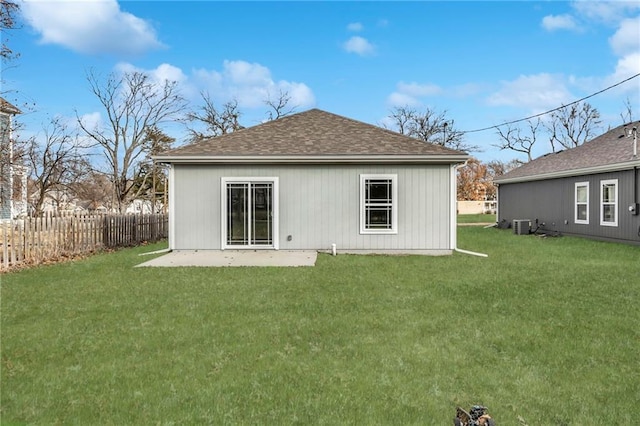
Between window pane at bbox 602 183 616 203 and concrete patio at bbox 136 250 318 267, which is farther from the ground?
window pane at bbox 602 183 616 203

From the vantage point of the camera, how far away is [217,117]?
1272 inches

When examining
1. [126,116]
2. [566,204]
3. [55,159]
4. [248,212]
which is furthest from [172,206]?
[126,116]

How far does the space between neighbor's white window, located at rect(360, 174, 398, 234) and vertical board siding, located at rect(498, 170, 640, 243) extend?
8.05 metres

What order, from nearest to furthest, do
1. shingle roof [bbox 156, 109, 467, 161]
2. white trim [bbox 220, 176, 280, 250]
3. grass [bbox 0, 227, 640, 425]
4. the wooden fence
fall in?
grass [bbox 0, 227, 640, 425]
the wooden fence
shingle roof [bbox 156, 109, 467, 161]
white trim [bbox 220, 176, 280, 250]

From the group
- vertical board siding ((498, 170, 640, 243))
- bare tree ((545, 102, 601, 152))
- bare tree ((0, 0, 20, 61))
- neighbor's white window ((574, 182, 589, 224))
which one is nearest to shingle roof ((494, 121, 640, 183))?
vertical board siding ((498, 170, 640, 243))

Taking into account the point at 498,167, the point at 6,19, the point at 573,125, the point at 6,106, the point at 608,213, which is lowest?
the point at 608,213

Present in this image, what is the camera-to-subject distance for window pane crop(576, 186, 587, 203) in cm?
1495

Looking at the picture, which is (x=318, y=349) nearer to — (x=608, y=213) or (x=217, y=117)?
(x=608, y=213)

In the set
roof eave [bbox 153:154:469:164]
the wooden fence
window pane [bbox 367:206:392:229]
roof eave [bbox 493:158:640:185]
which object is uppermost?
roof eave [bbox 493:158:640:185]

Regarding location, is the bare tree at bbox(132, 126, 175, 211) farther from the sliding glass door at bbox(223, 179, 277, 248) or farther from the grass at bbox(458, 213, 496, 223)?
the grass at bbox(458, 213, 496, 223)

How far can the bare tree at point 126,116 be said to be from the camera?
22641 mm

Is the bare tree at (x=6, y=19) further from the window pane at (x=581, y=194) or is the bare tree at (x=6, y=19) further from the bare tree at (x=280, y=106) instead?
the bare tree at (x=280, y=106)

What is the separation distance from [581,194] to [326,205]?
1076 centimetres

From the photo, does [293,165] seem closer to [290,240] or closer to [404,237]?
[290,240]
